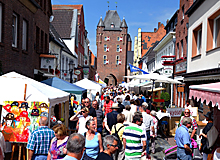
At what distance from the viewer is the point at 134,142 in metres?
4.96

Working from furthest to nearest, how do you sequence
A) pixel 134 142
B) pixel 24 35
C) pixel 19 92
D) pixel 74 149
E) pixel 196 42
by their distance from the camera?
pixel 196 42
pixel 24 35
pixel 19 92
pixel 134 142
pixel 74 149

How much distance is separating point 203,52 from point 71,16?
69.9 feet

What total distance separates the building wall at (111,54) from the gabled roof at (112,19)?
2.17m

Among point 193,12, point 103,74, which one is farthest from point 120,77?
point 193,12

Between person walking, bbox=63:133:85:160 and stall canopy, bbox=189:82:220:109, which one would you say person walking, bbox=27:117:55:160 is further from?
stall canopy, bbox=189:82:220:109

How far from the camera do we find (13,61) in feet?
32.8

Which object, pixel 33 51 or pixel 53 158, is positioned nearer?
pixel 53 158

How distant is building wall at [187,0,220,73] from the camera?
396 inches

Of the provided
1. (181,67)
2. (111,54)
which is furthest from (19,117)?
(111,54)

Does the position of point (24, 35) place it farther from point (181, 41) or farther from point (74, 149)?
point (181, 41)

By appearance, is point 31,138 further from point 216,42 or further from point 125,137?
point 216,42

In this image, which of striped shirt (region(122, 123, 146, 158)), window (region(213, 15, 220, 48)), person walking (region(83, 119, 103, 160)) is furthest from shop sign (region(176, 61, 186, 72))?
person walking (region(83, 119, 103, 160))

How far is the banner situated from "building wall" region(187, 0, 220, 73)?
7.12 metres

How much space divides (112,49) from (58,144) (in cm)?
6421
